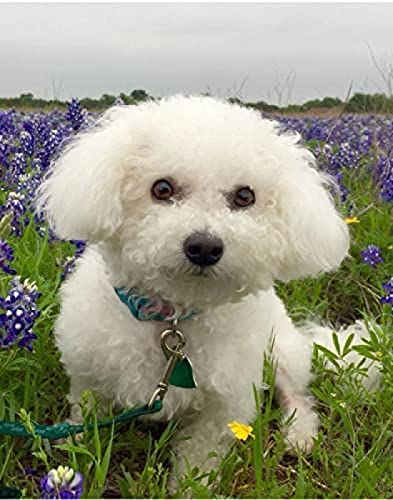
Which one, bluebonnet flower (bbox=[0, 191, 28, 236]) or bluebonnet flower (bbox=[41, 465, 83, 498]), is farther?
bluebonnet flower (bbox=[0, 191, 28, 236])

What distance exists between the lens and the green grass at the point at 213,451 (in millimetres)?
2227

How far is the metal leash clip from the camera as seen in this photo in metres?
2.35

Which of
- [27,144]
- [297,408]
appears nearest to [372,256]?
[297,408]

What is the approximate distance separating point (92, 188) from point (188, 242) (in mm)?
372

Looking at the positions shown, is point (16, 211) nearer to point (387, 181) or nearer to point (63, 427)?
point (63, 427)

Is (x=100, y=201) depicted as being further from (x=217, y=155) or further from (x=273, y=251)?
(x=273, y=251)

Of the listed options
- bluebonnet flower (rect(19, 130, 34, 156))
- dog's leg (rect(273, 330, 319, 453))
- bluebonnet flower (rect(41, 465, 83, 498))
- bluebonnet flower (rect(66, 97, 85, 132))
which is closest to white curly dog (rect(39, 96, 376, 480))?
dog's leg (rect(273, 330, 319, 453))

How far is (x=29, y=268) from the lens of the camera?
10.5 feet

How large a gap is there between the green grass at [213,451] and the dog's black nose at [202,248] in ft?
2.00

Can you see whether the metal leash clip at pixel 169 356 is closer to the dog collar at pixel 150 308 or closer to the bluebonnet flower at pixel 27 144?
the dog collar at pixel 150 308

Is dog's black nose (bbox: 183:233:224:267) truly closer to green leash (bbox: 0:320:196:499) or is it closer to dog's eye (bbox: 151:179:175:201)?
dog's eye (bbox: 151:179:175:201)

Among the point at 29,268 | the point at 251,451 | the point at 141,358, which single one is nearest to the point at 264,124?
the point at 141,358

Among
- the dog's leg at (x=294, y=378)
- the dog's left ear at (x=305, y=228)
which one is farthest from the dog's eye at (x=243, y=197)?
the dog's leg at (x=294, y=378)

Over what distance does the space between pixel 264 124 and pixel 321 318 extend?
1.62 meters
